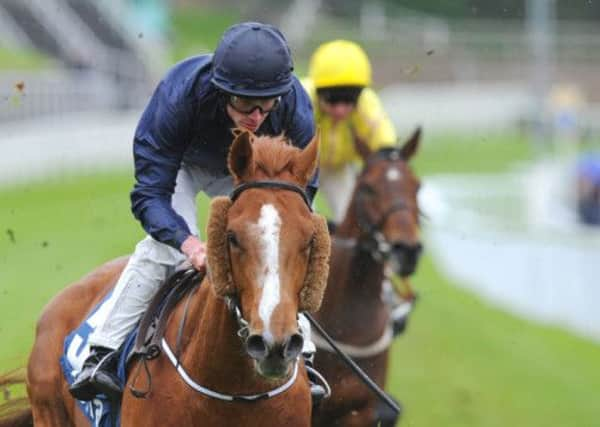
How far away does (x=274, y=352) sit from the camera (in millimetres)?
3775

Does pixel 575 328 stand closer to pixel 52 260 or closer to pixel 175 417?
pixel 52 260

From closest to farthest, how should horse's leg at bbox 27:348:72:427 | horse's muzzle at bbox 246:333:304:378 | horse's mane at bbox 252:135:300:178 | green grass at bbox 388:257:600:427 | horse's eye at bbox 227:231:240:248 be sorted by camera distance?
horse's muzzle at bbox 246:333:304:378 < horse's eye at bbox 227:231:240:248 < horse's mane at bbox 252:135:300:178 < horse's leg at bbox 27:348:72:427 < green grass at bbox 388:257:600:427

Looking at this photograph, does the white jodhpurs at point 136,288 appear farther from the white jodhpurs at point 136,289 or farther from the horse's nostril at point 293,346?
the horse's nostril at point 293,346

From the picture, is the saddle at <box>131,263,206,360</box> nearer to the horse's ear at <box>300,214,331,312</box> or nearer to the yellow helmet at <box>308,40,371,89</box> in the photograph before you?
the horse's ear at <box>300,214,331,312</box>

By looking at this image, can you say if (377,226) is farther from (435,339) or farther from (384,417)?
(435,339)

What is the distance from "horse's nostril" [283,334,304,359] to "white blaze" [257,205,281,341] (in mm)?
58

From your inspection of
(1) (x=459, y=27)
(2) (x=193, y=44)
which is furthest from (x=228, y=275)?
(1) (x=459, y=27)

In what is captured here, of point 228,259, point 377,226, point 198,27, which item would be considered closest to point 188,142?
point 228,259

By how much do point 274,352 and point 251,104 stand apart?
1101mm

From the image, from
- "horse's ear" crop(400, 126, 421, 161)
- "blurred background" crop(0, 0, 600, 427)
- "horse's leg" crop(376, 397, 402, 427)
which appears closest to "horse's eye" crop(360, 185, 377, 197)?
"horse's ear" crop(400, 126, 421, 161)

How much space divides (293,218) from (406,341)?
9131 mm

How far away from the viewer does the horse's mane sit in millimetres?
4094

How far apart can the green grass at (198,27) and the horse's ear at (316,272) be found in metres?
36.0

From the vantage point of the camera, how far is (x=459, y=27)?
4738 cm
